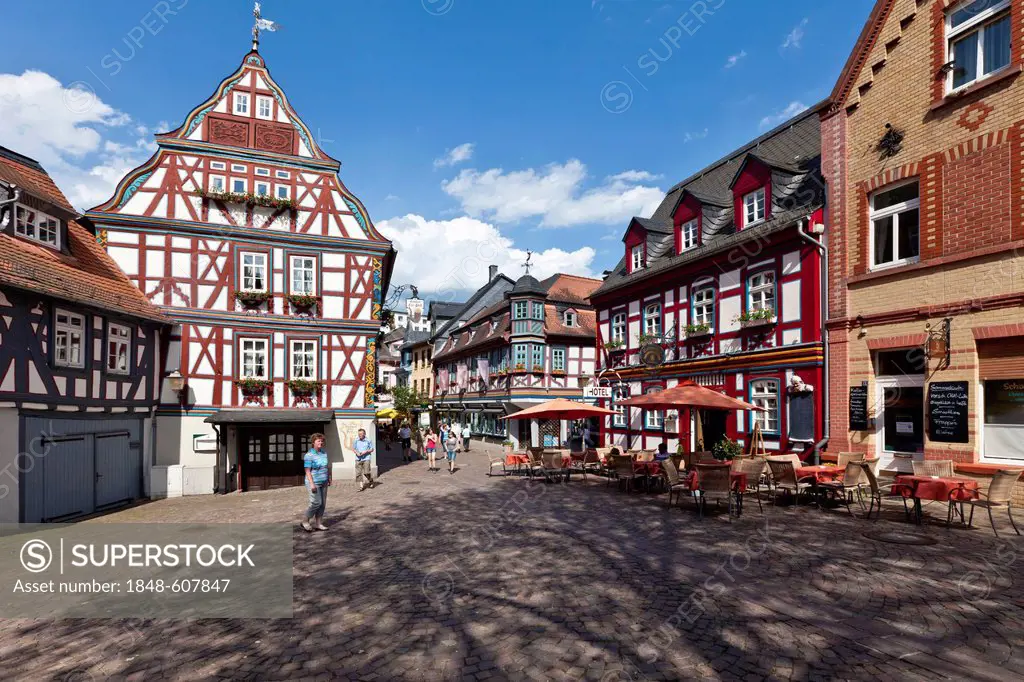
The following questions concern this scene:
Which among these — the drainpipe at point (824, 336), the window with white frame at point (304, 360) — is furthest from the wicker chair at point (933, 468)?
the window with white frame at point (304, 360)

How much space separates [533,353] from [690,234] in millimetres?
13566

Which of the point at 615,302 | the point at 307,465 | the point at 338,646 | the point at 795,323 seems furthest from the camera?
the point at 615,302

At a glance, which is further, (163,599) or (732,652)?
(163,599)

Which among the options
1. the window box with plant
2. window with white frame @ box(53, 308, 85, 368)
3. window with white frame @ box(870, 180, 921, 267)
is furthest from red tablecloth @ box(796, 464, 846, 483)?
window with white frame @ box(53, 308, 85, 368)

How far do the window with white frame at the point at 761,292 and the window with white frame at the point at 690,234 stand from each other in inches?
121

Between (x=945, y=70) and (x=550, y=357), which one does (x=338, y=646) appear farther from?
(x=550, y=357)

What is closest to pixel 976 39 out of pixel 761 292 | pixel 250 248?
pixel 761 292

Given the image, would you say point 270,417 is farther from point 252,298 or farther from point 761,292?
point 761,292

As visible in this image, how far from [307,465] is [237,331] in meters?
8.84

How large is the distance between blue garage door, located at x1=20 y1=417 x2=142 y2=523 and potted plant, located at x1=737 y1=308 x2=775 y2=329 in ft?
57.2

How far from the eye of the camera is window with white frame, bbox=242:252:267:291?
17.4 m

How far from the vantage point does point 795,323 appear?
50.4 feet

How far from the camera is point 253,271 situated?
17.5 metres

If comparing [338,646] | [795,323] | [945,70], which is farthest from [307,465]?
[945,70]
